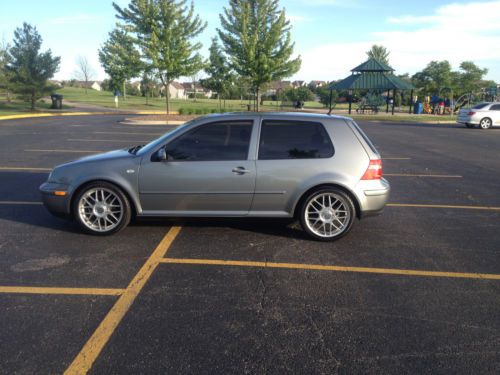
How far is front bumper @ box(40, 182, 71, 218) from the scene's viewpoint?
5004mm

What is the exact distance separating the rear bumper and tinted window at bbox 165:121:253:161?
1.51 meters

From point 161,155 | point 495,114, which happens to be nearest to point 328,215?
point 161,155

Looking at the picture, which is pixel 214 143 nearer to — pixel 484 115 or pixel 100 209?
pixel 100 209

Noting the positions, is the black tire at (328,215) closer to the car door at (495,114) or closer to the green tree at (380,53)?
the car door at (495,114)

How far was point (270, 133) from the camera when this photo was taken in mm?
5012

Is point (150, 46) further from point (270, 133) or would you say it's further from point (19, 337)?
point (19, 337)

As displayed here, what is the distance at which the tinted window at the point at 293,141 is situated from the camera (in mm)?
4957

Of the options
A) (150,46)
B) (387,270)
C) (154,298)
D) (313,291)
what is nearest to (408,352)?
(313,291)

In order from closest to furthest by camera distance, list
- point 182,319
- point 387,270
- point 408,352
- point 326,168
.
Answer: point 408,352 < point 182,319 < point 387,270 < point 326,168

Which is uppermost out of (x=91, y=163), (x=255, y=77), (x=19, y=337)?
(x=255, y=77)

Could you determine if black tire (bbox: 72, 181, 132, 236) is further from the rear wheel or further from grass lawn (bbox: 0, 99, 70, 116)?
grass lawn (bbox: 0, 99, 70, 116)

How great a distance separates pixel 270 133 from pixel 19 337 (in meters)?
3.38

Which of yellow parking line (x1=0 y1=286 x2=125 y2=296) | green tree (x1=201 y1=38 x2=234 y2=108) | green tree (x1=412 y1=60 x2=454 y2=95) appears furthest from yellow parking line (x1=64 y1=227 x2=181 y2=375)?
green tree (x1=412 y1=60 x2=454 y2=95)

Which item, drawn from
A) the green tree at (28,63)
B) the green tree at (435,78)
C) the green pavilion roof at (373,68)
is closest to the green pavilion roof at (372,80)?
the green pavilion roof at (373,68)
